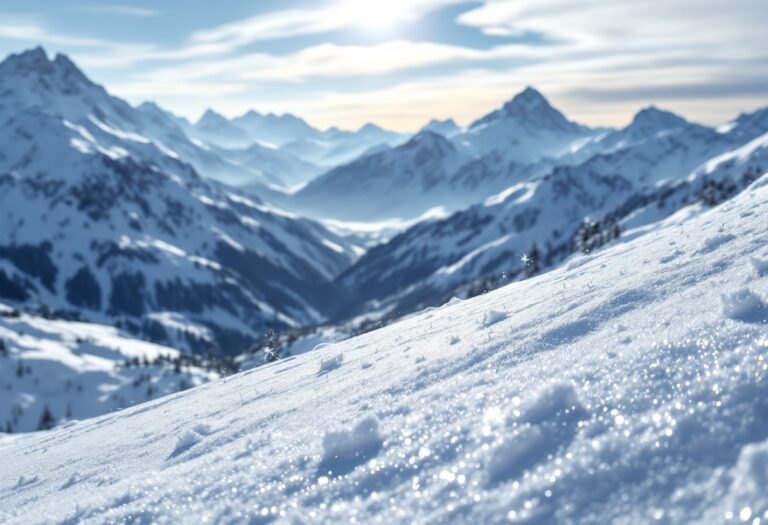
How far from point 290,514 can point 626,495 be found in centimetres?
373

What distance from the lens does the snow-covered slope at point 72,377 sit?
Result: 504 ft

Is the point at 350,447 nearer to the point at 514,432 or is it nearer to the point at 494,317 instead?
the point at 514,432

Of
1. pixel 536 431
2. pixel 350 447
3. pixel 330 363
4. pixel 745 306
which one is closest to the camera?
pixel 536 431

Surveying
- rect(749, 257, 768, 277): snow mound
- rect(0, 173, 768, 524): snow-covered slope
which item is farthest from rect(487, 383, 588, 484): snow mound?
rect(749, 257, 768, 277): snow mound

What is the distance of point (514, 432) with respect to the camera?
7.61 metres

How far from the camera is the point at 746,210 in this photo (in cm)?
1708

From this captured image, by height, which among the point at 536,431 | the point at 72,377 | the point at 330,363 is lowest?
the point at 72,377

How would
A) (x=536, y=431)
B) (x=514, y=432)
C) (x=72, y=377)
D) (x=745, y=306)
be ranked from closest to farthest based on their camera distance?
(x=536, y=431), (x=514, y=432), (x=745, y=306), (x=72, y=377)

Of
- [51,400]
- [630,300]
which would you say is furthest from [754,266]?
[51,400]

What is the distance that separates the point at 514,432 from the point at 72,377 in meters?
181

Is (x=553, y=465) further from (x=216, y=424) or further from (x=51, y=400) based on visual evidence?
(x=51, y=400)

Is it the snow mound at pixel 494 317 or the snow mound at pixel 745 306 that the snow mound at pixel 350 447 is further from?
the snow mound at pixel 494 317

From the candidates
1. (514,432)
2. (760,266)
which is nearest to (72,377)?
(760,266)

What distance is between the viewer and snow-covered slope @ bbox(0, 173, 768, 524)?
6.38m
